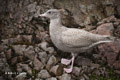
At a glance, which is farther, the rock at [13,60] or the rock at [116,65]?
the rock at [116,65]

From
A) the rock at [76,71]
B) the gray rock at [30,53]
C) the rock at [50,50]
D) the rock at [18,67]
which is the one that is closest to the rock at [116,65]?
the rock at [76,71]

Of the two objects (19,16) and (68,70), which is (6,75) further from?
(19,16)

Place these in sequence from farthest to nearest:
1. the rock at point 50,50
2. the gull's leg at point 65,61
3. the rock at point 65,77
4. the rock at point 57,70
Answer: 1. the rock at point 50,50
2. the gull's leg at point 65,61
3. the rock at point 57,70
4. the rock at point 65,77

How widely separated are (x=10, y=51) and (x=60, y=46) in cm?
207

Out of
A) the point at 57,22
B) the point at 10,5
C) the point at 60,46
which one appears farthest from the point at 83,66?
the point at 10,5

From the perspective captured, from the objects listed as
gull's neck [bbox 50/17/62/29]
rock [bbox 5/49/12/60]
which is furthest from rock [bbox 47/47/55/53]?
rock [bbox 5/49/12/60]

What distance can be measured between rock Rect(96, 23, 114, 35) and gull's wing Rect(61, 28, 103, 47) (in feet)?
3.89

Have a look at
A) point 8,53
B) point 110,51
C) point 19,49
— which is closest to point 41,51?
point 19,49

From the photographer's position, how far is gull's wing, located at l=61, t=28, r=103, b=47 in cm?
634

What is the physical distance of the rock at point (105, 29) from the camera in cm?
757

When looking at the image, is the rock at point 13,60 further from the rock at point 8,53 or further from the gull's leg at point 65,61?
the gull's leg at point 65,61

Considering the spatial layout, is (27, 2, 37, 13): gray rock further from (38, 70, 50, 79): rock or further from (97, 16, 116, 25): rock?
(38, 70, 50, 79): rock

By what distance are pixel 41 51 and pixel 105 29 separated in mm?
2899

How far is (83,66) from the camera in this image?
275 inches
